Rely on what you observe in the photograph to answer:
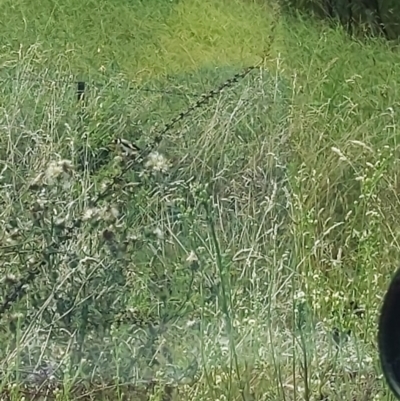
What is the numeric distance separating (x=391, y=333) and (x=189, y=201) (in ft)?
3.52

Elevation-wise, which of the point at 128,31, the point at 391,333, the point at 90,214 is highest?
the point at 128,31

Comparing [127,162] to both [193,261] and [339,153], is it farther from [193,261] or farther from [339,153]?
[339,153]

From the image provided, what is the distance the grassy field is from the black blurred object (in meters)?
0.75

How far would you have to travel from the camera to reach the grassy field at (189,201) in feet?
8.05

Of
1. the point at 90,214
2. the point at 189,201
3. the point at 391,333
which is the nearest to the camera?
the point at 391,333

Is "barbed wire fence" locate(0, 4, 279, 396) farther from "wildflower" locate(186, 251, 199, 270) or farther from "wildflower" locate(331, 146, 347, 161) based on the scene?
"wildflower" locate(331, 146, 347, 161)

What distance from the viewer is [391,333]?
1.63 metres

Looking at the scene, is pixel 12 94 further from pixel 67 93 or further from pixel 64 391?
pixel 64 391

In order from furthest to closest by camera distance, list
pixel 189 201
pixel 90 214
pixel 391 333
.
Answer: pixel 189 201
pixel 90 214
pixel 391 333

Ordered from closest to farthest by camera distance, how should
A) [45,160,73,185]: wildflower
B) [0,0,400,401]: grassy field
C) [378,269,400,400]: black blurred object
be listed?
[378,269,400,400]: black blurred object → [0,0,400,401]: grassy field → [45,160,73,185]: wildflower

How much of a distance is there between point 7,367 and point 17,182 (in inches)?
17.6

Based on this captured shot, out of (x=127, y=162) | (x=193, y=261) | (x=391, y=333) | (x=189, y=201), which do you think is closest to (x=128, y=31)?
(x=127, y=162)

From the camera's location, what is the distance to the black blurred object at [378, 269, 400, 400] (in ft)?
5.33

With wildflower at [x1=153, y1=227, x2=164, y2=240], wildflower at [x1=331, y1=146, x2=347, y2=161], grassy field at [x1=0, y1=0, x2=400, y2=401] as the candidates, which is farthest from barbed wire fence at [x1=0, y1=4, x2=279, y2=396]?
wildflower at [x1=331, y1=146, x2=347, y2=161]
